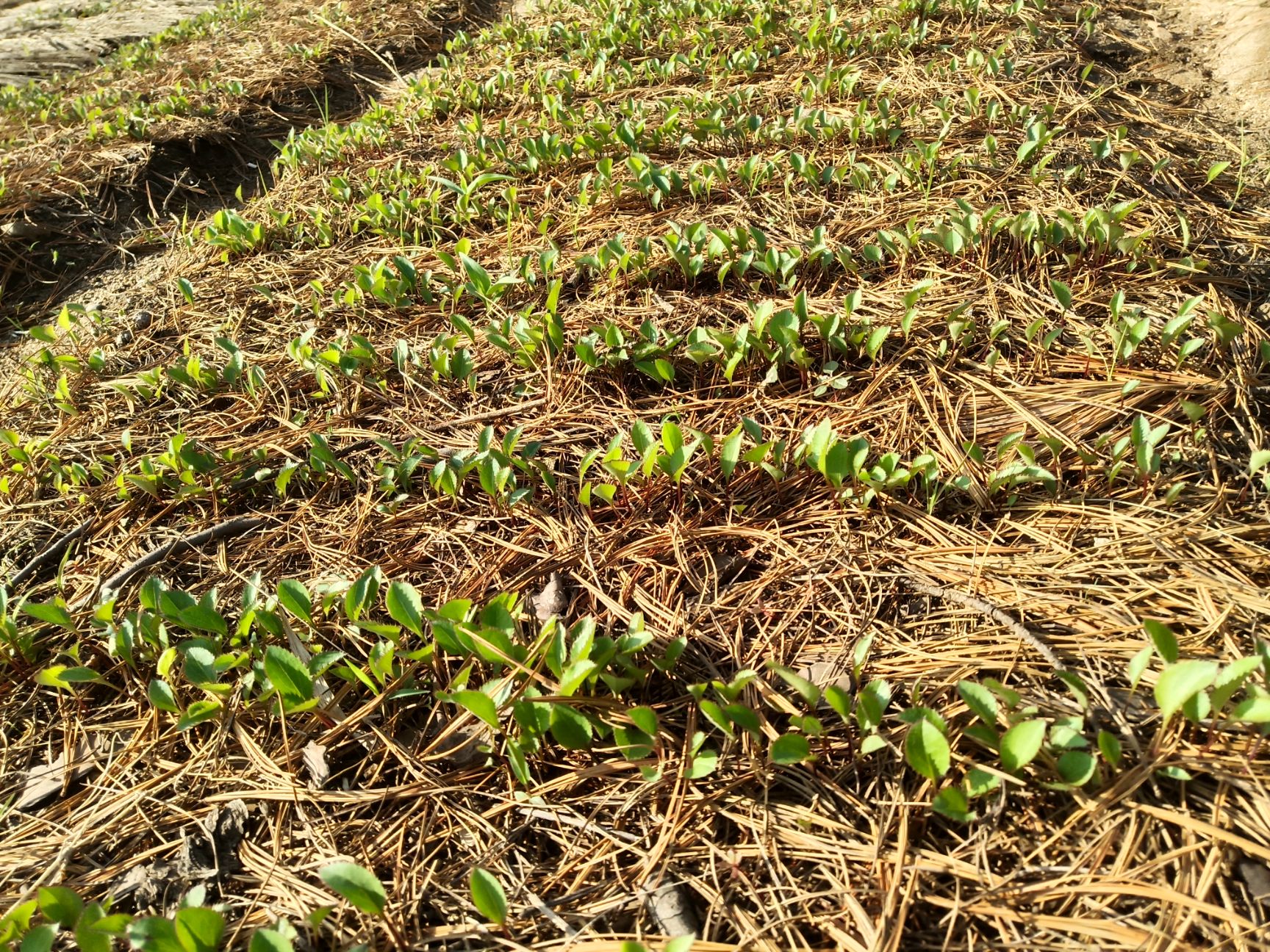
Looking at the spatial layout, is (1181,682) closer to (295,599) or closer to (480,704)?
(480,704)

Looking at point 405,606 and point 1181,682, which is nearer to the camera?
point 1181,682

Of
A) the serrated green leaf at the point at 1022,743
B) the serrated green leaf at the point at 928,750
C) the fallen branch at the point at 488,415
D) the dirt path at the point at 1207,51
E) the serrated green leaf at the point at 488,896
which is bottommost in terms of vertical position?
the fallen branch at the point at 488,415

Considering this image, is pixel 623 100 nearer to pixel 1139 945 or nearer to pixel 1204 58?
pixel 1204 58

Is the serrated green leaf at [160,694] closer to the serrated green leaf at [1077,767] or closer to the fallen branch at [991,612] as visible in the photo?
the fallen branch at [991,612]

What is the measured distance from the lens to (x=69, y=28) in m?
7.04

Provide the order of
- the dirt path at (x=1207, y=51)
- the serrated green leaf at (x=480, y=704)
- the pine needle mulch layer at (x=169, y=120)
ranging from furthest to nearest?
the pine needle mulch layer at (x=169, y=120) → the dirt path at (x=1207, y=51) → the serrated green leaf at (x=480, y=704)

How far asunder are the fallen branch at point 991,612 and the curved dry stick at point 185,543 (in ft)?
5.86

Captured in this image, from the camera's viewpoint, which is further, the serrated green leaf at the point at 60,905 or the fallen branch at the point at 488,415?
the fallen branch at the point at 488,415

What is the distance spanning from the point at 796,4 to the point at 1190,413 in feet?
15.1

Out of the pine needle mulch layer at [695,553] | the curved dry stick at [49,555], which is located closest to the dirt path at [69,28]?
the pine needle mulch layer at [695,553]

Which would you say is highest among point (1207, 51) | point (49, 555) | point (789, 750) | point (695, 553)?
point (1207, 51)

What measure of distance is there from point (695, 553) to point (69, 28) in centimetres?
862

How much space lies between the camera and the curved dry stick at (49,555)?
2.08m

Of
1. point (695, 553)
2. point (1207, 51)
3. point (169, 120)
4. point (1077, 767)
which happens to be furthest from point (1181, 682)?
point (169, 120)
